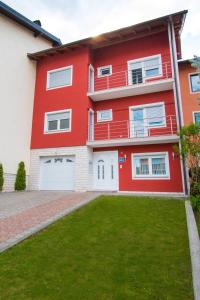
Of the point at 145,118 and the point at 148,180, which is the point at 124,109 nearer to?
the point at 145,118

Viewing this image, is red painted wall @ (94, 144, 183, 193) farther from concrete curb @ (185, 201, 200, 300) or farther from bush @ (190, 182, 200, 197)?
concrete curb @ (185, 201, 200, 300)

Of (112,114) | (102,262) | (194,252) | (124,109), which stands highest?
(124,109)

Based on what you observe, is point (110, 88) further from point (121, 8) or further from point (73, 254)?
point (73, 254)

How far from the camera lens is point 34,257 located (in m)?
3.86

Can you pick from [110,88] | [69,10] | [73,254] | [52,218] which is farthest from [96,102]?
[73,254]

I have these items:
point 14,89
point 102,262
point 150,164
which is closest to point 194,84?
point 150,164

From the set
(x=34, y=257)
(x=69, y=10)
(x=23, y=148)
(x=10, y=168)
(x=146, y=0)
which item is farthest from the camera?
(x=23, y=148)

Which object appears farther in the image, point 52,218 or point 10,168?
point 10,168

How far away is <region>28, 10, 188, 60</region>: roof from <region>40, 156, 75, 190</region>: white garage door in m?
8.04

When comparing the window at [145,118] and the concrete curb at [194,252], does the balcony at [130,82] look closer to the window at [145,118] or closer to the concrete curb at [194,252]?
the window at [145,118]

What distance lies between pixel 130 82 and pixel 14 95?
817 cm

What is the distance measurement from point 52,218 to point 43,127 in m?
9.62

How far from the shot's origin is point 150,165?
497 inches

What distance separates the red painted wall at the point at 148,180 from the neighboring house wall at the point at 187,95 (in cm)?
656
